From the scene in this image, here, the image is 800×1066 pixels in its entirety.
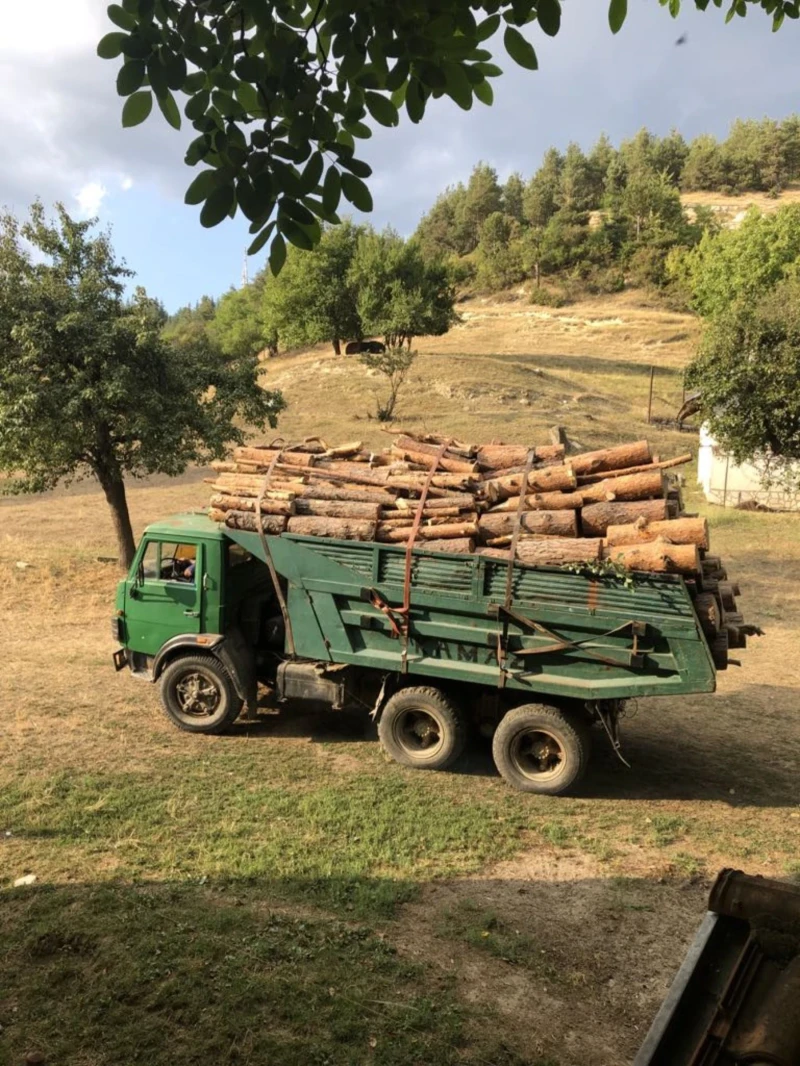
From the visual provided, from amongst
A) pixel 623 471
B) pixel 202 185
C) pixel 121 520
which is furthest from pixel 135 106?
pixel 121 520

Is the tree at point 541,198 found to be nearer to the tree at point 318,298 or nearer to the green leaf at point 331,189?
the tree at point 318,298

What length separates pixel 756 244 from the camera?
48094 mm

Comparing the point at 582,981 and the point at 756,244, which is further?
the point at 756,244

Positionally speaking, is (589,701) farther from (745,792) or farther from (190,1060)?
(190,1060)

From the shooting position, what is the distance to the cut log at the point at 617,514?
670cm

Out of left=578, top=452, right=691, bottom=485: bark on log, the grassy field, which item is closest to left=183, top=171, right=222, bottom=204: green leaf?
the grassy field

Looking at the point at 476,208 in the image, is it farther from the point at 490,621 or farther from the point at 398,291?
the point at 490,621

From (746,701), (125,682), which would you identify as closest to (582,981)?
(746,701)

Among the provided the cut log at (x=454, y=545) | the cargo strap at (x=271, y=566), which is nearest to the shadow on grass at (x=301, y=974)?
the cargo strap at (x=271, y=566)

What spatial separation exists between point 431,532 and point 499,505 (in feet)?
2.46

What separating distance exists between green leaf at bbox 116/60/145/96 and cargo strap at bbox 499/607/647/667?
498cm

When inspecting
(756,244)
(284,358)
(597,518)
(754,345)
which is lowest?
(597,518)

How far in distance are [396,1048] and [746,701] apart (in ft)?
24.4

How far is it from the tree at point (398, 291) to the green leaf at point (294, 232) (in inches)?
1617
